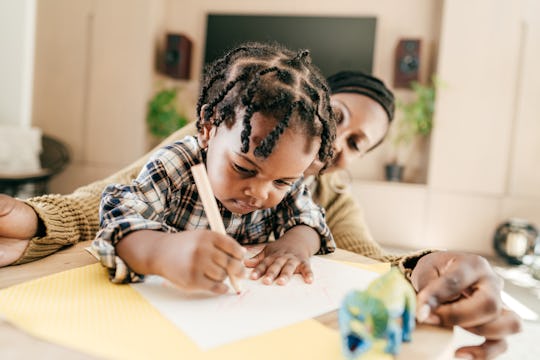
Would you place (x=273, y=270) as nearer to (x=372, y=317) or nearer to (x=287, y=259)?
(x=287, y=259)

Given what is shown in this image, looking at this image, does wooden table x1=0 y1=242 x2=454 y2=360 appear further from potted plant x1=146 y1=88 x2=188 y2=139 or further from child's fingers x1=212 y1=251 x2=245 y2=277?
potted plant x1=146 y1=88 x2=188 y2=139

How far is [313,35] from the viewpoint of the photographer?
11.8ft

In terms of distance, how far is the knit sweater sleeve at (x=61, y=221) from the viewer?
642 millimetres

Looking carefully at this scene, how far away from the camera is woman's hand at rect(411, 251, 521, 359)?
1.53 ft

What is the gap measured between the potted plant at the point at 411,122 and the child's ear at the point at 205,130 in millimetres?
2782

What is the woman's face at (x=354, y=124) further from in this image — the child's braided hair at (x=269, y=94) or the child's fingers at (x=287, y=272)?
the child's fingers at (x=287, y=272)

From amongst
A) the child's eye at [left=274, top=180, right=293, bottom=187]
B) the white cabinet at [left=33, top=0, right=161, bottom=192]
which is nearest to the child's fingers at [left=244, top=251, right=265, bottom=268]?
the child's eye at [left=274, top=180, right=293, bottom=187]

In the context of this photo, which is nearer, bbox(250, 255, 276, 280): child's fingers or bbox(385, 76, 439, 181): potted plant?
bbox(250, 255, 276, 280): child's fingers

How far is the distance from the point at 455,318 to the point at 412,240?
2992mm

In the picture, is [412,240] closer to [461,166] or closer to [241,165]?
[461,166]

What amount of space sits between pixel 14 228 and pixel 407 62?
3.26m


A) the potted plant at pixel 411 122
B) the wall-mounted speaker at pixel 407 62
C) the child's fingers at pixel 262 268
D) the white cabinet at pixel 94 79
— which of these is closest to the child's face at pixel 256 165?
the child's fingers at pixel 262 268

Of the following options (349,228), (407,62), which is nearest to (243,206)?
(349,228)

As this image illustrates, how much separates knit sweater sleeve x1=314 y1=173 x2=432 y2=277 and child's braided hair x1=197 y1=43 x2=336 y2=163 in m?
0.25
